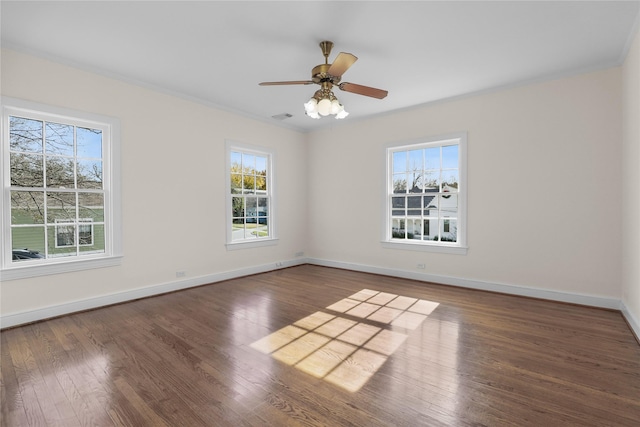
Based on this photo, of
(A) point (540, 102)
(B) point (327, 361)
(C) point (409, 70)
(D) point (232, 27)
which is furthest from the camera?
(A) point (540, 102)

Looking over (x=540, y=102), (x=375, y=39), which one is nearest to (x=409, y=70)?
(x=375, y=39)

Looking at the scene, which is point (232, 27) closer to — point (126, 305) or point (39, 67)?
point (39, 67)

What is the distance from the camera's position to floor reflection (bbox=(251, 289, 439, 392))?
2.30 meters

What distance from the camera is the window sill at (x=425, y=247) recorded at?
4.63 meters

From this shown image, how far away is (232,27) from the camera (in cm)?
283

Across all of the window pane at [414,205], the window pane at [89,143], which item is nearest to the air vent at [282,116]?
the window pane at [414,205]

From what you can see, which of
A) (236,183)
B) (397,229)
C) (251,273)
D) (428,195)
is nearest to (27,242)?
(236,183)

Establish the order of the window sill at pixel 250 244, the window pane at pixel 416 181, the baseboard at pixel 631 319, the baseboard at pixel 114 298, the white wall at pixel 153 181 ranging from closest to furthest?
the baseboard at pixel 631 319, the baseboard at pixel 114 298, the white wall at pixel 153 181, the window pane at pixel 416 181, the window sill at pixel 250 244

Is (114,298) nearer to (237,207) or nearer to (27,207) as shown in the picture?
(27,207)

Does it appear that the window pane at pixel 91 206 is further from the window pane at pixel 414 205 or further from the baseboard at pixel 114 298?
the window pane at pixel 414 205

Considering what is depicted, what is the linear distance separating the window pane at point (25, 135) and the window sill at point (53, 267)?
1.25 meters

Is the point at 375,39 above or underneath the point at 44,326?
above

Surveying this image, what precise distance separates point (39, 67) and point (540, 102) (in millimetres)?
5961

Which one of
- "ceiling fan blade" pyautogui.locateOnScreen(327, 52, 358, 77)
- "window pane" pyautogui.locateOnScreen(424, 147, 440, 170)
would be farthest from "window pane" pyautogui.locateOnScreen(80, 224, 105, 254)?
"window pane" pyautogui.locateOnScreen(424, 147, 440, 170)
